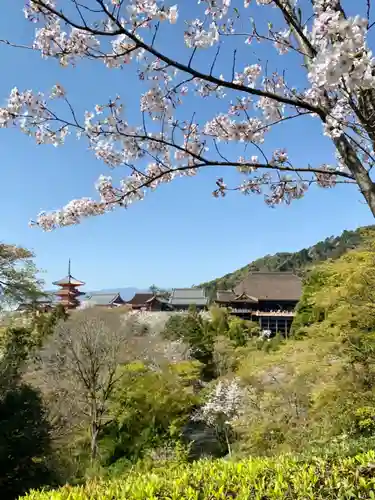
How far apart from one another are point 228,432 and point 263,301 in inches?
784

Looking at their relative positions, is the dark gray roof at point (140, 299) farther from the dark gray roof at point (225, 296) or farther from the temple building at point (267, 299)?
the temple building at point (267, 299)

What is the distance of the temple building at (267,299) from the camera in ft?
103

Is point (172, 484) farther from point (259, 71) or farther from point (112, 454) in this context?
point (112, 454)

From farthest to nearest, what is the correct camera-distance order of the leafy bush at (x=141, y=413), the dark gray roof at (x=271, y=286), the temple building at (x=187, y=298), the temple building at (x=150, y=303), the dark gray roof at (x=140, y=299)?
the dark gray roof at (x=140, y=299)
the temple building at (x=187, y=298)
the temple building at (x=150, y=303)
the dark gray roof at (x=271, y=286)
the leafy bush at (x=141, y=413)

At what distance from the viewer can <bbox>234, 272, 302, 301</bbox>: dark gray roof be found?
32.4 metres

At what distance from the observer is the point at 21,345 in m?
14.7

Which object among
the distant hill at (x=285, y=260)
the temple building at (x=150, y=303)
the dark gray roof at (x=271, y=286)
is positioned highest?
the distant hill at (x=285, y=260)

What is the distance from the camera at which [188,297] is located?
125ft

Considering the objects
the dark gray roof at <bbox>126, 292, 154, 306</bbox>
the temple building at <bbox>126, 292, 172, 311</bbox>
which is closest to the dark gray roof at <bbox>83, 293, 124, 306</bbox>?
the dark gray roof at <bbox>126, 292, 154, 306</bbox>

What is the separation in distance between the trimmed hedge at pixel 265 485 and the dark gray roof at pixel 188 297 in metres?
34.1

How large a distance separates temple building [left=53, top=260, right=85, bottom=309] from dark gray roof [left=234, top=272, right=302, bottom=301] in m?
12.5

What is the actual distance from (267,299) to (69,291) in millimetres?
14990

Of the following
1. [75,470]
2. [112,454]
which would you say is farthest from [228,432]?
[75,470]

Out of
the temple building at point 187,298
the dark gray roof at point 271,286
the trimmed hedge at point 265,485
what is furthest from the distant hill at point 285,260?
the trimmed hedge at point 265,485
